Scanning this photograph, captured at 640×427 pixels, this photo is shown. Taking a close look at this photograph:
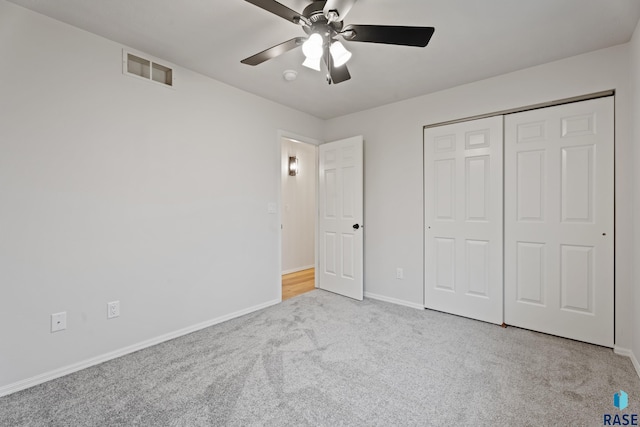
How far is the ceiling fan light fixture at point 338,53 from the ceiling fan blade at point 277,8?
272mm

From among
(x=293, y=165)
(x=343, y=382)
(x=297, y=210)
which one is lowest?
(x=343, y=382)

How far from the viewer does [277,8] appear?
149 centimetres

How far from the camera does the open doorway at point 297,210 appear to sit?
16.8 feet

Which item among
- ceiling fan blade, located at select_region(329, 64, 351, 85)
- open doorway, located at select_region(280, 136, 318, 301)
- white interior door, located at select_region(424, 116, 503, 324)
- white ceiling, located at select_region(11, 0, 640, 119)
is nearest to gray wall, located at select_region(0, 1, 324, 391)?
white ceiling, located at select_region(11, 0, 640, 119)

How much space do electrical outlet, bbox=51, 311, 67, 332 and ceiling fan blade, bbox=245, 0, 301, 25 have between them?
91.5 inches

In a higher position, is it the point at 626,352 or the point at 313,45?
the point at 313,45

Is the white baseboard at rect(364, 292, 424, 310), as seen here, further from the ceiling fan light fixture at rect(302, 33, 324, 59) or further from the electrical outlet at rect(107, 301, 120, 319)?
the ceiling fan light fixture at rect(302, 33, 324, 59)

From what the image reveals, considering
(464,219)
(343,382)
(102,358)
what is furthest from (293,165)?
(343,382)

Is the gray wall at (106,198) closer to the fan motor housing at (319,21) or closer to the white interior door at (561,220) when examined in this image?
the fan motor housing at (319,21)

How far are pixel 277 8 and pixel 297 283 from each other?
362 cm

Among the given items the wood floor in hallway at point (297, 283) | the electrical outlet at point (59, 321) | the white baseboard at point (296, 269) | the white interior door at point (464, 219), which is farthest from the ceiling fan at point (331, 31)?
the white baseboard at point (296, 269)

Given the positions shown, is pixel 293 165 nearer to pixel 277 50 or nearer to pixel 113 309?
pixel 277 50

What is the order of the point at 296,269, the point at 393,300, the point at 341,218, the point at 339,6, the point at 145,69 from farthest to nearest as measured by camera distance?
the point at 296,269
the point at 341,218
the point at 393,300
the point at 145,69
the point at 339,6

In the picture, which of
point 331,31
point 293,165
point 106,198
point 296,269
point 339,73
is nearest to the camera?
point 331,31
